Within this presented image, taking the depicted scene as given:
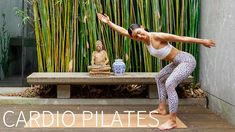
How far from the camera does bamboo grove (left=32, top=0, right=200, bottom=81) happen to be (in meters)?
5.33

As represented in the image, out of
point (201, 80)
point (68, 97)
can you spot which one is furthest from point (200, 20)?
point (68, 97)

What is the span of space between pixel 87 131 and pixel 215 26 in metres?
1.89

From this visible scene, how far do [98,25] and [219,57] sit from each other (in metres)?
1.62

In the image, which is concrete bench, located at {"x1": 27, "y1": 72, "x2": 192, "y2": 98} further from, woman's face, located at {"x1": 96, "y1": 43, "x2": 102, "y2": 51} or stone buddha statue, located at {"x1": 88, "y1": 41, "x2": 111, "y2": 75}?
woman's face, located at {"x1": 96, "y1": 43, "x2": 102, "y2": 51}

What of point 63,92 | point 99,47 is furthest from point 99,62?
point 63,92

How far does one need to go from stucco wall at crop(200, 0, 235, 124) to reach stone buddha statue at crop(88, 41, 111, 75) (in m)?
1.13

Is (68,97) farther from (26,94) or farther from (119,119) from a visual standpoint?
(119,119)

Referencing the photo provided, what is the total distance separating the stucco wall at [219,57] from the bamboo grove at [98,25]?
0.29 m

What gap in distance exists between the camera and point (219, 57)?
14.6 ft

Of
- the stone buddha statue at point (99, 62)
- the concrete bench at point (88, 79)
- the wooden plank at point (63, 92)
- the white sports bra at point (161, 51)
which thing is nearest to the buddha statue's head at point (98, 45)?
the stone buddha statue at point (99, 62)

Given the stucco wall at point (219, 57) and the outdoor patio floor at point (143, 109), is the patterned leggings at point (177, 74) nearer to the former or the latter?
the outdoor patio floor at point (143, 109)

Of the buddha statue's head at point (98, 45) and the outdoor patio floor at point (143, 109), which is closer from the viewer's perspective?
the outdoor patio floor at point (143, 109)

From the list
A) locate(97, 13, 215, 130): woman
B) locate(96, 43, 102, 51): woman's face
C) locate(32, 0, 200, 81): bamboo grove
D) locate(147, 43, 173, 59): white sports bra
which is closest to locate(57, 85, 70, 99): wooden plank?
locate(32, 0, 200, 81): bamboo grove

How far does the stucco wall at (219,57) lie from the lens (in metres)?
4.05
